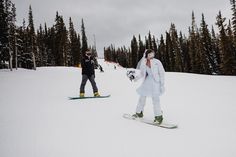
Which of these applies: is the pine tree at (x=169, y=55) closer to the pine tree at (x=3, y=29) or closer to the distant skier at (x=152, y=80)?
the pine tree at (x=3, y=29)

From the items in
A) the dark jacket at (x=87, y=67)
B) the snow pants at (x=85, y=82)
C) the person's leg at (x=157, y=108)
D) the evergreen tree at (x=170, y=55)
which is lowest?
the person's leg at (x=157, y=108)

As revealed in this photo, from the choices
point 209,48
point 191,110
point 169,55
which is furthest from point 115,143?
point 169,55

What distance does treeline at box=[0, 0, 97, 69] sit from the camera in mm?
36656

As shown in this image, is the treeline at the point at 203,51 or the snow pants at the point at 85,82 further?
the treeline at the point at 203,51

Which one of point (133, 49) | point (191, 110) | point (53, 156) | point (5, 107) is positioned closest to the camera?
point (53, 156)

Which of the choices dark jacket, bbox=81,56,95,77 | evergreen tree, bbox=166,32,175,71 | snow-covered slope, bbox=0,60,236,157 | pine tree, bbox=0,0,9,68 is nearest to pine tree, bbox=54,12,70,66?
pine tree, bbox=0,0,9,68

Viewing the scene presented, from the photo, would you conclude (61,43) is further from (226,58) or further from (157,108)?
(157,108)

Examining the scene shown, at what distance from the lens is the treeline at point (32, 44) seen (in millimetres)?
36656

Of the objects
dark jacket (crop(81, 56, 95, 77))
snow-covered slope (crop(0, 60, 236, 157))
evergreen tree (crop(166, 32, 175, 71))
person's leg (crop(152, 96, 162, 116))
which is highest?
evergreen tree (crop(166, 32, 175, 71))

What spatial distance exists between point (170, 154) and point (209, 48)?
5725 cm

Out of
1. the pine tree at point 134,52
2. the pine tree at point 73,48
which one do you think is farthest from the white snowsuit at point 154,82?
the pine tree at point 134,52

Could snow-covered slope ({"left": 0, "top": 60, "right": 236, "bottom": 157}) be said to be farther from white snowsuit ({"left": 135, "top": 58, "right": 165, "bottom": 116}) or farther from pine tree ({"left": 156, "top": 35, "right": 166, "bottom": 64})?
pine tree ({"left": 156, "top": 35, "right": 166, "bottom": 64})

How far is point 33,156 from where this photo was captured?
14.3 feet

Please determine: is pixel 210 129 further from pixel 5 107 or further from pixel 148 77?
pixel 5 107
